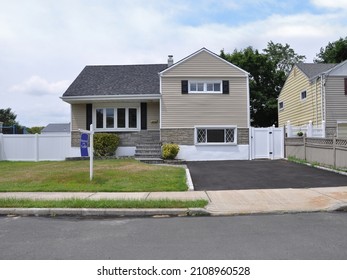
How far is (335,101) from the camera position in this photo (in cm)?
2383

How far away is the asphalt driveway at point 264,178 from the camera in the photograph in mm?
11656

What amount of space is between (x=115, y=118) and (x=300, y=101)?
571 inches

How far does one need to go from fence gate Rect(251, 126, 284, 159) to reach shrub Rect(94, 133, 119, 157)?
26.8 ft

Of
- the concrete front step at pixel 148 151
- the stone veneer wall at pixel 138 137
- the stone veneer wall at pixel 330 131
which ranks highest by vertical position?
the stone veneer wall at pixel 330 131

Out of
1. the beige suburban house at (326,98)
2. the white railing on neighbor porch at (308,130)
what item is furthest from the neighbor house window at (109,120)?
the beige suburban house at (326,98)

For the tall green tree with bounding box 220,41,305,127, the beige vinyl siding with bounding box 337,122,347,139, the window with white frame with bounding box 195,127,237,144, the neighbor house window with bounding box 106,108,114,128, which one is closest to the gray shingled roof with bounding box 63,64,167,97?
the neighbor house window with bounding box 106,108,114,128

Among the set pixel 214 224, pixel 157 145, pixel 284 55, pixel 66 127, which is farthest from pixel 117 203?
pixel 66 127

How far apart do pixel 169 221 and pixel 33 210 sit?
10.8ft

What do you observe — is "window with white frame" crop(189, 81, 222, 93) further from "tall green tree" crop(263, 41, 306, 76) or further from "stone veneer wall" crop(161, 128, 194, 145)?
"tall green tree" crop(263, 41, 306, 76)

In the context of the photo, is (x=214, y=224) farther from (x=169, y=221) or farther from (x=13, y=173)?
(x=13, y=173)

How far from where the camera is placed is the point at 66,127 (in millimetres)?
61656

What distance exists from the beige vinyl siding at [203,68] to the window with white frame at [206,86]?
0.43 meters

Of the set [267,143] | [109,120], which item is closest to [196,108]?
[267,143]

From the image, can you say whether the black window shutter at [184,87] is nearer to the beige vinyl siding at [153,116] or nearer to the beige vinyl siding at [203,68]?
the beige vinyl siding at [203,68]
